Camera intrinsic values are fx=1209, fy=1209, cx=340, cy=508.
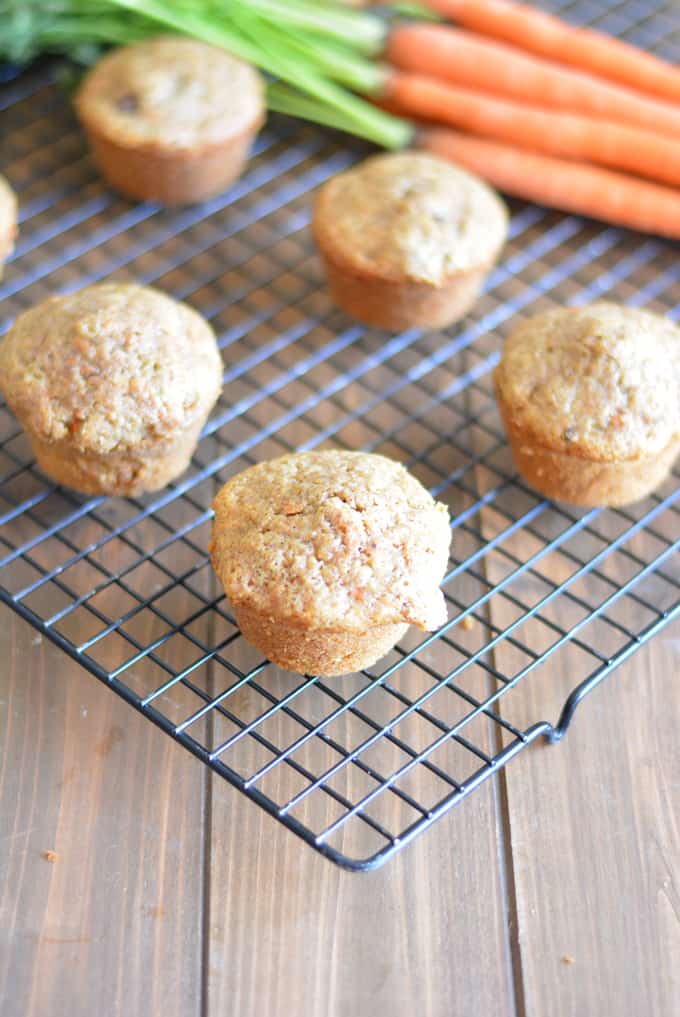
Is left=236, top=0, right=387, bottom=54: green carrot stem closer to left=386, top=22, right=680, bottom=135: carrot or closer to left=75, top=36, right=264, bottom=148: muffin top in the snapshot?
left=386, top=22, right=680, bottom=135: carrot

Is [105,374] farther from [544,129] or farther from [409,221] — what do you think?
[544,129]

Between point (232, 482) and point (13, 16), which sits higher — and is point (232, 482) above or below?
below

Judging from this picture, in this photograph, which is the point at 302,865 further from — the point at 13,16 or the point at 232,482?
the point at 13,16

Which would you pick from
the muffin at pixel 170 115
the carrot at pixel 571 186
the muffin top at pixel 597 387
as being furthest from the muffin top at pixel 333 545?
the carrot at pixel 571 186

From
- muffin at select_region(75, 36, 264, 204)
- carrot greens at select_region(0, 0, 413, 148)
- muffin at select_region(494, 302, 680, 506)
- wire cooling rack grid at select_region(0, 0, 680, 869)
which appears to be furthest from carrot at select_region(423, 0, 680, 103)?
muffin at select_region(494, 302, 680, 506)

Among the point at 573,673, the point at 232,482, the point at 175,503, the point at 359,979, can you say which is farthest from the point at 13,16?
the point at 359,979
